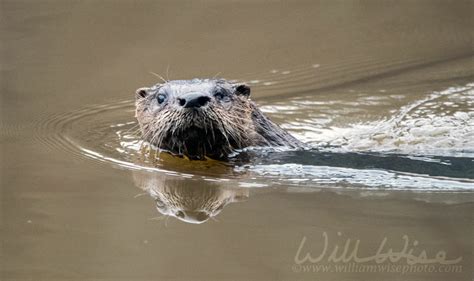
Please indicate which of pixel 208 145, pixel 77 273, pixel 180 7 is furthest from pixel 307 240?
pixel 180 7

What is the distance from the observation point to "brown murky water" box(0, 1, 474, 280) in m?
4.69

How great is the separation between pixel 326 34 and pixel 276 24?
0.59 meters

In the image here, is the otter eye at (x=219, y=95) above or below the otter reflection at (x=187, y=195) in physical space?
above

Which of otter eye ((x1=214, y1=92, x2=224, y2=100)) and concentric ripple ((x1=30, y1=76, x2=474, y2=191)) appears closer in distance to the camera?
concentric ripple ((x1=30, y1=76, x2=474, y2=191))

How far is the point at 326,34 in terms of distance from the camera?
33.3 feet

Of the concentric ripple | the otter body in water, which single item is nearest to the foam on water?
the concentric ripple

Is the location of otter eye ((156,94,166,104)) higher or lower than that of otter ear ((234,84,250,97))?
lower

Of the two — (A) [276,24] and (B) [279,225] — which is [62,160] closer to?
(B) [279,225]

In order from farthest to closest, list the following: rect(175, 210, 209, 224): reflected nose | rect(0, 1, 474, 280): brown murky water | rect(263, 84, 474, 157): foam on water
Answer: rect(263, 84, 474, 157): foam on water → rect(175, 210, 209, 224): reflected nose → rect(0, 1, 474, 280): brown murky water

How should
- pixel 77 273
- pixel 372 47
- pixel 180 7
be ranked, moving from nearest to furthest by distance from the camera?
pixel 77 273 < pixel 372 47 < pixel 180 7

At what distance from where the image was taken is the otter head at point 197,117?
6.00 meters

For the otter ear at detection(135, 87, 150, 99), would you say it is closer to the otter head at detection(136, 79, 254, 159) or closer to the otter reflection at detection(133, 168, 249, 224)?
the otter head at detection(136, 79, 254, 159)

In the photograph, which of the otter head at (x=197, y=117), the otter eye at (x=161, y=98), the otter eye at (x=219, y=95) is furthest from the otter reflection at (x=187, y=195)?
the otter eye at (x=219, y=95)

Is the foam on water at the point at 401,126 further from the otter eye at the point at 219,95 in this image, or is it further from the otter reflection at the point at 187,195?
the otter reflection at the point at 187,195
